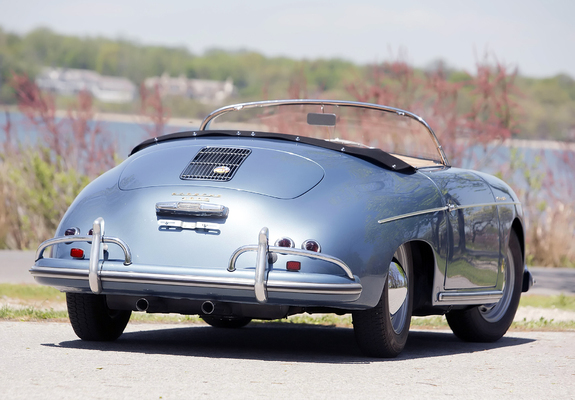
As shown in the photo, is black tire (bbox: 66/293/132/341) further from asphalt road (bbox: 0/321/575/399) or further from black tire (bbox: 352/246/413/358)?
black tire (bbox: 352/246/413/358)

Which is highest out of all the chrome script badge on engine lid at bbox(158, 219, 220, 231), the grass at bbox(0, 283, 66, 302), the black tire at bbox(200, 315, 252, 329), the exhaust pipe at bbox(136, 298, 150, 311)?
the chrome script badge on engine lid at bbox(158, 219, 220, 231)

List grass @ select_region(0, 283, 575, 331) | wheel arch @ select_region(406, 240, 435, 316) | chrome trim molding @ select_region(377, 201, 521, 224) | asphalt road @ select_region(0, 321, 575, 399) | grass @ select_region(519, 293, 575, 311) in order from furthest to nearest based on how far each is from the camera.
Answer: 1. grass @ select_region(519, 293, 575, 311)
2. grass @ select_region(0, 283, 575, 331)
3. wheel arch @ select_region(406, 240, 435, 316)
4. chrome trim molding @ select_region(377, 201, 521, 224)
5. asphalt road @ select_region(0, 321, 575, 399)

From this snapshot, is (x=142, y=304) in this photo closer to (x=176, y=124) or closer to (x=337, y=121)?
(x=337, y=121)

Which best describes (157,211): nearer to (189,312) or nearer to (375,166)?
(189,312)

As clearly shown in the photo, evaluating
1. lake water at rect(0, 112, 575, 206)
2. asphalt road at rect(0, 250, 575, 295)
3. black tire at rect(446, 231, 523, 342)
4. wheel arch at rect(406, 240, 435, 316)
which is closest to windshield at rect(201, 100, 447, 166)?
black tire at rect(446, 231, 523, 342)

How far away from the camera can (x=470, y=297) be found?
5.85m

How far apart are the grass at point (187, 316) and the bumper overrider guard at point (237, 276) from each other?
2213mm

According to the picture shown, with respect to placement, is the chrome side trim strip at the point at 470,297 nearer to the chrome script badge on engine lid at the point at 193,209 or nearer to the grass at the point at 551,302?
the chrome script badge on engine lid at the point at 193,209

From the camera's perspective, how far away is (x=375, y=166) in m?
5.18

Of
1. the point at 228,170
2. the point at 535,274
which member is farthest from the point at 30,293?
the point at 535,274

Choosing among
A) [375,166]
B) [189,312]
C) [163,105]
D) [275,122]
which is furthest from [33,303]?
[163,105]

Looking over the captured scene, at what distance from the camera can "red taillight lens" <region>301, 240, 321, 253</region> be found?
14.9 ft

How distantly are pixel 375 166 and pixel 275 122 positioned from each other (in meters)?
2.06

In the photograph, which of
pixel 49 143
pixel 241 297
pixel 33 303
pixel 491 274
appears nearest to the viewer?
pixel 241 297
